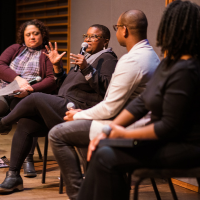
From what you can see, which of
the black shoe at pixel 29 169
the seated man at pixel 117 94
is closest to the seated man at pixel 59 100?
the seated man at pixel 117 94

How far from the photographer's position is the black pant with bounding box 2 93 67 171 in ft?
7.86

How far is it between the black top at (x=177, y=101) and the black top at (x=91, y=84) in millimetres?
905

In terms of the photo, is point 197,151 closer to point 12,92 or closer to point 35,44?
point 12,92

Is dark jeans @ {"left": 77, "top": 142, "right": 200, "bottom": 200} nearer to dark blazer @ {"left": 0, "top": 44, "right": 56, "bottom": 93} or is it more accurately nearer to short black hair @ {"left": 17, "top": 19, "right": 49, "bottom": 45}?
dark blazer @ {"left": 0, "top": 44, "right": 56, "bottom": 93}

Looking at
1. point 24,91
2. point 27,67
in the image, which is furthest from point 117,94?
point 27,67

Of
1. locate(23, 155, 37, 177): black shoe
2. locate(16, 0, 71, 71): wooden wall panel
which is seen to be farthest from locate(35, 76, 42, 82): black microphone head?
locate(16, 0, 71, 71): wooden wall panel

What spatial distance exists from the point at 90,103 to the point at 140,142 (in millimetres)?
1095

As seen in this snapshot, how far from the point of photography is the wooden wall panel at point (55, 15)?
201 inches

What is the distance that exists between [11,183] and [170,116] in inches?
60.8

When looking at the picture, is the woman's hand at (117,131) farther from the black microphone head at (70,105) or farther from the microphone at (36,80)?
the microphone at (36,80)

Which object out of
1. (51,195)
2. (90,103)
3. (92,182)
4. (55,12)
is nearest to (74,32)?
(55,12)

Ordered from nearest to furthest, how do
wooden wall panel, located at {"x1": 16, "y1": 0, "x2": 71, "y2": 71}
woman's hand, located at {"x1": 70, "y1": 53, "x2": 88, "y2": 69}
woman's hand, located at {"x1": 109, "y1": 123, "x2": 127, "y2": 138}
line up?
woman's hand, located at {"x1": 109, "y1": 123, "x2": 127, "y2": 138}, woman's hand, located at {"x1": 70, "y1": 53, "x2": 88, "y2": 69}, wooden wall panel, located at {"x1": 16, "y1": 0, "x2": 71, "y2": 71}

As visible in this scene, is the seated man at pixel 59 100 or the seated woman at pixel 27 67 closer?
the seated man at pixel 59 100

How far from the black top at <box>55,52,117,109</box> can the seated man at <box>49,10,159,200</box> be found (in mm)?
319
